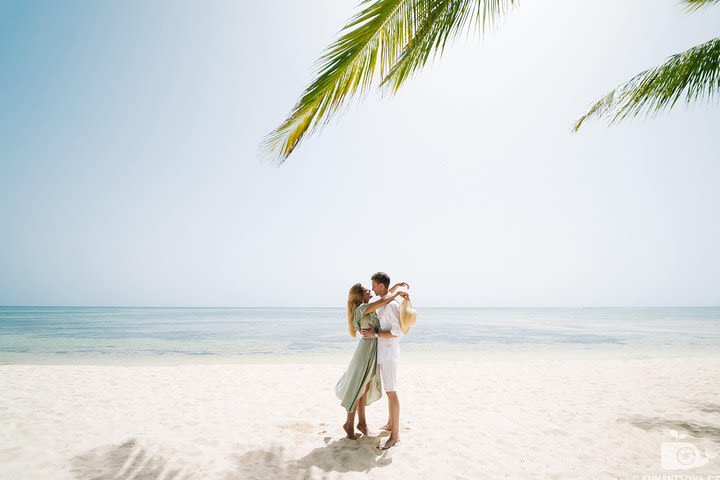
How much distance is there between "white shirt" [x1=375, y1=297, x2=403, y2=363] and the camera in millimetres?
4035

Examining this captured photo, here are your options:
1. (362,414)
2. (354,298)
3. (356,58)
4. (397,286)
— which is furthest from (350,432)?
Result: (356,58)

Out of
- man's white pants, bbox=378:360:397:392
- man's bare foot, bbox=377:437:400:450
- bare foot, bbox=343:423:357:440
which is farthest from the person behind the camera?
bare foot, bbox=343:423:357:440

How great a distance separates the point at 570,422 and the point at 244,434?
4344mm

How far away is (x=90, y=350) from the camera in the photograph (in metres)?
16.4

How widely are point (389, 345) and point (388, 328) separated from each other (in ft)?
0.63

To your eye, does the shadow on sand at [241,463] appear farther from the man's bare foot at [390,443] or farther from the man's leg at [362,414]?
the man's leg at [362,414]

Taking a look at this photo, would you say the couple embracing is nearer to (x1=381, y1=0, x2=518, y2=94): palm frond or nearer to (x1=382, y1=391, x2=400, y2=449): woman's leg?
(x1=382, y1=391, x2=400, y2=449): woman's leg

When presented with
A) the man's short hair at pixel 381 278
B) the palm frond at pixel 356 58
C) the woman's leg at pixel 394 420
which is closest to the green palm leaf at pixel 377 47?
the palm frond at pixel 356 58

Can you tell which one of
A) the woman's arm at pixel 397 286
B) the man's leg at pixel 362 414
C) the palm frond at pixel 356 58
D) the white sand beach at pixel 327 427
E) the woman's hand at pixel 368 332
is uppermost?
the palm frond at pixel 356 58

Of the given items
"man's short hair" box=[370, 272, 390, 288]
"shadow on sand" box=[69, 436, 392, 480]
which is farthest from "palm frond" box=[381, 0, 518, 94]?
"shadow on sand" box=[69, 436, 392, 480]

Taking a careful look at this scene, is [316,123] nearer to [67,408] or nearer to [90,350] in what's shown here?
[67,408]

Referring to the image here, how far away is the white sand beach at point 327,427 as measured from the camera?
137 inches

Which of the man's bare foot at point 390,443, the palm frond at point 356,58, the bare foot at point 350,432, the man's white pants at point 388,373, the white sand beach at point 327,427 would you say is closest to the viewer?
the palm frond at point 356,58

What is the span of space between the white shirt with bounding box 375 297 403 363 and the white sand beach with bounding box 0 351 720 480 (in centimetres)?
99
